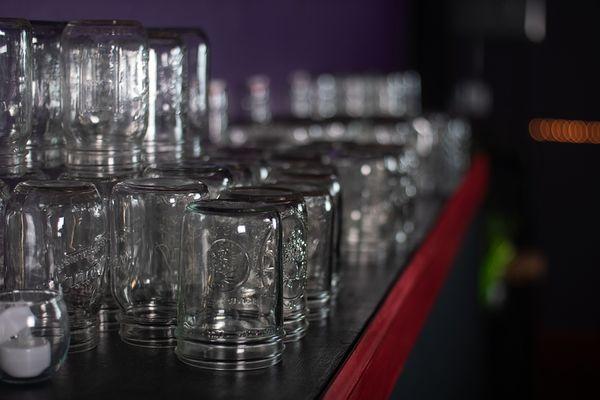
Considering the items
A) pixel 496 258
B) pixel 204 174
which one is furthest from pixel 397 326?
pixel 496 258

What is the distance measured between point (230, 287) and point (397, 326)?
16.5 inches

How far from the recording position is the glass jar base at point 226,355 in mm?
Answer: 1216

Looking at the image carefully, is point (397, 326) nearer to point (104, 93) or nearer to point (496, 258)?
point (104, 93)

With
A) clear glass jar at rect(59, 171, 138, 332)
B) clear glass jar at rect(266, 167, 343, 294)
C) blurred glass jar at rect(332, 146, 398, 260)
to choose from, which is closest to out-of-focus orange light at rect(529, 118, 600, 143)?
blurred glass jar at rect(332, 146, 398, 260)

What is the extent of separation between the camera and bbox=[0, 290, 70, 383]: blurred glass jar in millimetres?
1119

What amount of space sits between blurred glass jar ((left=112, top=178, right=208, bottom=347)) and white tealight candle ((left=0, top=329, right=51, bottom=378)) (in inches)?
8.0

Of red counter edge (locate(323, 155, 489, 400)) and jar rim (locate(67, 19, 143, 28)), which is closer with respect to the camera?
red counter edge (locate(323, 155, 489, 400))

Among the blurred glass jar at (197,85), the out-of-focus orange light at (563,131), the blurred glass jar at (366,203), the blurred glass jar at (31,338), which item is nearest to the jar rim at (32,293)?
the blurred glass jar at (31,338)

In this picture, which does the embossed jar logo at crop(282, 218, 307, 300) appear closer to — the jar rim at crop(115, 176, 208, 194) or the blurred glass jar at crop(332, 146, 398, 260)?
the jar rim at crop(115, 176, 208, 194)

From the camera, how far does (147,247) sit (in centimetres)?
134

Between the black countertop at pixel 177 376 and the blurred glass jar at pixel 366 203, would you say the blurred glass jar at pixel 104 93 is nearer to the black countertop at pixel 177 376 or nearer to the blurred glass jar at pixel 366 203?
the black countertop at pixel 177 376

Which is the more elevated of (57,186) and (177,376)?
(57,186)

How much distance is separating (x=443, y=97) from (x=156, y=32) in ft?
17.8

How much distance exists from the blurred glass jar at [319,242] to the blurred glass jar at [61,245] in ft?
1.08
